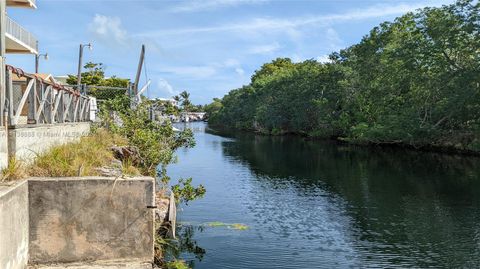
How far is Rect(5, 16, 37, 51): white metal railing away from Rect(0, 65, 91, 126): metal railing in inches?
700

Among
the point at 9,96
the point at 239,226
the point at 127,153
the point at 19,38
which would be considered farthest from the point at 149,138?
the point at 19,38

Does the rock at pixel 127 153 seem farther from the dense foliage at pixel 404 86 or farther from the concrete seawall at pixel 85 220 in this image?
the dense foliage at pixel 404 86

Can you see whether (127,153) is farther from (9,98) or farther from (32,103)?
(9,98)

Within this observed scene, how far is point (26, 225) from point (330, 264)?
9.16 metres

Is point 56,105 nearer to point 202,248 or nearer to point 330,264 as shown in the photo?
point 202,248

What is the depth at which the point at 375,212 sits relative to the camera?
2216 cm

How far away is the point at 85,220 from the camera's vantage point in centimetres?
1020

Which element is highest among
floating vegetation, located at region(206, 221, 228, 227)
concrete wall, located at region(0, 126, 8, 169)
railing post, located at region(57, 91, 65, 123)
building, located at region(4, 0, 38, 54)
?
building, located at region(4, 0, 38, 54)

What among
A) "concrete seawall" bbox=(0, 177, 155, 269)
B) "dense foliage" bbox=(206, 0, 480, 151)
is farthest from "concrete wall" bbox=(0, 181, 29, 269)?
"dense foliage" bbox=(206, 0, 480, 151)

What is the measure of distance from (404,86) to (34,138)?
4868 centimetres

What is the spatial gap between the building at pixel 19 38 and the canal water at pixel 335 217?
1452 cm

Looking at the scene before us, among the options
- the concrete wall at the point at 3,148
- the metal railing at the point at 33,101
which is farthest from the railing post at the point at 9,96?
the concrete wall at the point at 3,148

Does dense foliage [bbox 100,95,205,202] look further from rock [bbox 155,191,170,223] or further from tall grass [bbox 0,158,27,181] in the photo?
tall grass [bbox 0,158,27,181]

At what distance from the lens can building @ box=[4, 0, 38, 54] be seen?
34.0m
